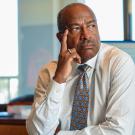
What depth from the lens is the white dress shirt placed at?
142cm

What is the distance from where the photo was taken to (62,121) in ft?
5.15

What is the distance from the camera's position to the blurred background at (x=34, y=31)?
3.80 m

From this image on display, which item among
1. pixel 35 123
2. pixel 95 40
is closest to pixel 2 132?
pixel 35 123

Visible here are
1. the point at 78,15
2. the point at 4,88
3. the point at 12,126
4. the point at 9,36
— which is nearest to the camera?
the point at 78,15

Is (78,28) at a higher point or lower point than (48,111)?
higher

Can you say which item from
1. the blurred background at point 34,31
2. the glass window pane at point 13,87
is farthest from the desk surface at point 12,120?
the glass window pane at point 13,87

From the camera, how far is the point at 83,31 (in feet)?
4.96

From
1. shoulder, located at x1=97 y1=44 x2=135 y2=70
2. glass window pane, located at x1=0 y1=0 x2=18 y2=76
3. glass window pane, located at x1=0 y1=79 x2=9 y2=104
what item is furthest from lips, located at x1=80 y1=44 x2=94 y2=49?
glass window pane, located at x1=0 y1=79 x2=9 y2=104

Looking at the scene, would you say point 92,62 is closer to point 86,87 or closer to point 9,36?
point 86,87

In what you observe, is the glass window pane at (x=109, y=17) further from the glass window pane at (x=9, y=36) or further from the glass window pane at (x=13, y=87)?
the glass window pane at (x=13, y=87)

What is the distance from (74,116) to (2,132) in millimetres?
1020

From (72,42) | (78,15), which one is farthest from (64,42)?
(78,15)

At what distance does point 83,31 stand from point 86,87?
0.30m

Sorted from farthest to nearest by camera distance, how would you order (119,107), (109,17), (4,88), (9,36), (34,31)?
(4,88), (9,36), (34,31), (109,17), (119,107)
